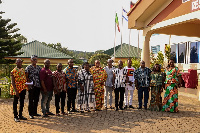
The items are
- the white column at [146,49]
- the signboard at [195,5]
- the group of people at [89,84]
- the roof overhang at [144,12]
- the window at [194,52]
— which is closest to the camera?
the group of people at [89,84]

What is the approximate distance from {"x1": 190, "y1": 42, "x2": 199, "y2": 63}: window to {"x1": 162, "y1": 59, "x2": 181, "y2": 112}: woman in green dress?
8.57 m

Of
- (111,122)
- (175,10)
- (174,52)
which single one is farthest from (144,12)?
(174,52)

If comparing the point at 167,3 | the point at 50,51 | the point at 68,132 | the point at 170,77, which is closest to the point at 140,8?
the point at 167,3

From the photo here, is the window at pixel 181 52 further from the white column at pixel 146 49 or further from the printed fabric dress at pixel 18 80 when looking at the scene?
the printed fabric dress at pixel 18 80

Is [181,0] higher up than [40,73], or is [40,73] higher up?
[181,0]

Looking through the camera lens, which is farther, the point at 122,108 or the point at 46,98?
the point at 122,108

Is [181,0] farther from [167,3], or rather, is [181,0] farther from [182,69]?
[182,69]

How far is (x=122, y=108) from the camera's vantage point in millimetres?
7492

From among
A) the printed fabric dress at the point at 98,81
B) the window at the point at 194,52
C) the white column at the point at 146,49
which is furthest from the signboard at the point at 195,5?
the window at the point at 194,52

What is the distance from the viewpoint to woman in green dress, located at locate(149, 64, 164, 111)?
7219 millimetres

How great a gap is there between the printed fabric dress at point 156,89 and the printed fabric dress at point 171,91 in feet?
0.64

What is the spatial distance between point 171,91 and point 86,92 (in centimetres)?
267

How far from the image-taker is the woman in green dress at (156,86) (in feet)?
23.7

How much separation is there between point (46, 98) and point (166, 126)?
3.39 metres
